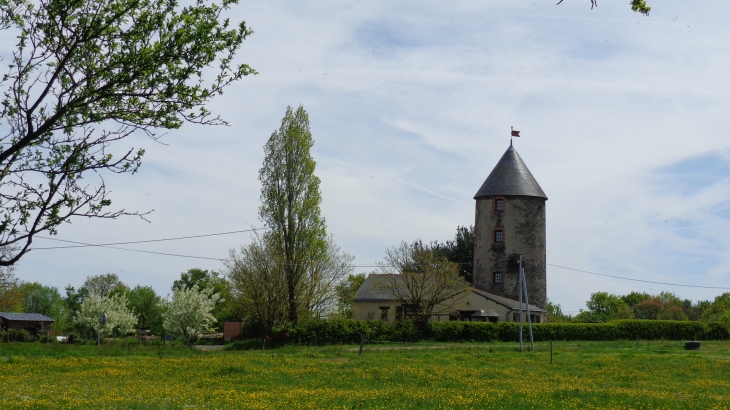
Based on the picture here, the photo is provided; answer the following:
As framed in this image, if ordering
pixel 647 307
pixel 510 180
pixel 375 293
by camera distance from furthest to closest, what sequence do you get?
pixel 647 307 → pixel 510 180 → pixel 375 293

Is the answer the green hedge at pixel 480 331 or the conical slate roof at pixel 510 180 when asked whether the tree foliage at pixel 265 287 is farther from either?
the conical slate roof at pixel 510 180

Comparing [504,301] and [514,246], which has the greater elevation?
[514,246]

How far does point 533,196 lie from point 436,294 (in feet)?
55.6

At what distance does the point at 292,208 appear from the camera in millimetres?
52281

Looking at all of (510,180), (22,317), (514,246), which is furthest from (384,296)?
(22,317)

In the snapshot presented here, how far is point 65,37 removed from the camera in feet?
30.1

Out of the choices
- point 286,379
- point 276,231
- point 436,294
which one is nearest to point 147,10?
point 286,379

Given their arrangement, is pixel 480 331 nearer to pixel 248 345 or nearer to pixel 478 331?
pixel 478 331

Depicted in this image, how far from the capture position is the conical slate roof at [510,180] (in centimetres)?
6969

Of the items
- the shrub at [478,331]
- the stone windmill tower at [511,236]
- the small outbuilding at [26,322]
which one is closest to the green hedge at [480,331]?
the shrub at [478,331]

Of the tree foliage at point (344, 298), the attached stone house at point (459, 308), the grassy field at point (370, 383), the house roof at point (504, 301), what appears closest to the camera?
the grassy field at point (370, 383)

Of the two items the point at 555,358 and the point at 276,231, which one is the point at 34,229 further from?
the point at 276,231

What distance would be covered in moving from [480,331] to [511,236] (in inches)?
607

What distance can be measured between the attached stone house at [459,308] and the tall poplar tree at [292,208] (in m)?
11.1
